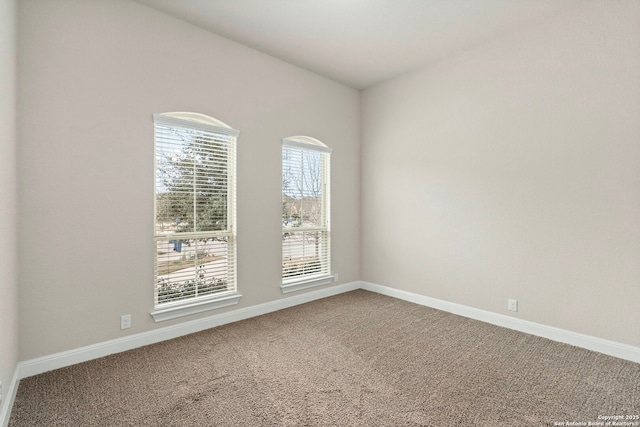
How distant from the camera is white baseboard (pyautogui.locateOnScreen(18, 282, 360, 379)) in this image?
2.41 m

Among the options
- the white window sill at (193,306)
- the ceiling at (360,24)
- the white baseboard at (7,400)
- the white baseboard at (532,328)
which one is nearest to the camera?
the white baseboard at (7,400)

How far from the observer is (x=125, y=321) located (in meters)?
2.81

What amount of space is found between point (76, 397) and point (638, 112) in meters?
4.72

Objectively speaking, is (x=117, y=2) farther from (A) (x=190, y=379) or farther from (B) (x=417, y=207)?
(B) (x=417, y=207)

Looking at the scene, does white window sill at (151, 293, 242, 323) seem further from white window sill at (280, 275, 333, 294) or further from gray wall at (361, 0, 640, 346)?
gray wall at (361, 0, 640, 346)

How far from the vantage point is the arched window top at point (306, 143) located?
4.06 meters

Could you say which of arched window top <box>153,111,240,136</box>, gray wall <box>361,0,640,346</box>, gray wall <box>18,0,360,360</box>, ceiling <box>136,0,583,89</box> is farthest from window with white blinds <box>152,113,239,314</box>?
gray wall <box>361,0,640,346</box>

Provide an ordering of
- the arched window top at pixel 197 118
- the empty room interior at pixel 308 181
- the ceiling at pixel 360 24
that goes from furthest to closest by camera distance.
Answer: the arched window top at pixel 197 118 → the ceiling at pixel 360 24 → the empty room interior at pixel 308 181

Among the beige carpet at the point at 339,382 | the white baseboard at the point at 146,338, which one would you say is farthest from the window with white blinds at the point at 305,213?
the beige carpet at the point at 339,382

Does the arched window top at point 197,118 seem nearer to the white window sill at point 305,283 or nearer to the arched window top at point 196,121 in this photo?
the arched window top at point 196,121

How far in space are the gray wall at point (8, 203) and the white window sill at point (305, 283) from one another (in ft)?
7.99

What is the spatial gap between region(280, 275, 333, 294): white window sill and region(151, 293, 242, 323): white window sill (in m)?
0.66

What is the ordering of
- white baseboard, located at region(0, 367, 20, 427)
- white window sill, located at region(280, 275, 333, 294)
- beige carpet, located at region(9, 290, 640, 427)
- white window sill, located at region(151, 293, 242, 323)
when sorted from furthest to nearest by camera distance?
white window sill, located at region(280, 275, 333, 294), white window sill, located at region(151, 293, 242, 323), beige carpet, located at region(9, 290, 640, 427), white baseboard, located at region(0, 367, 20, 427)

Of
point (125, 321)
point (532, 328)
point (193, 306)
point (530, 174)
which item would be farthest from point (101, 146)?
point (532, 328)
